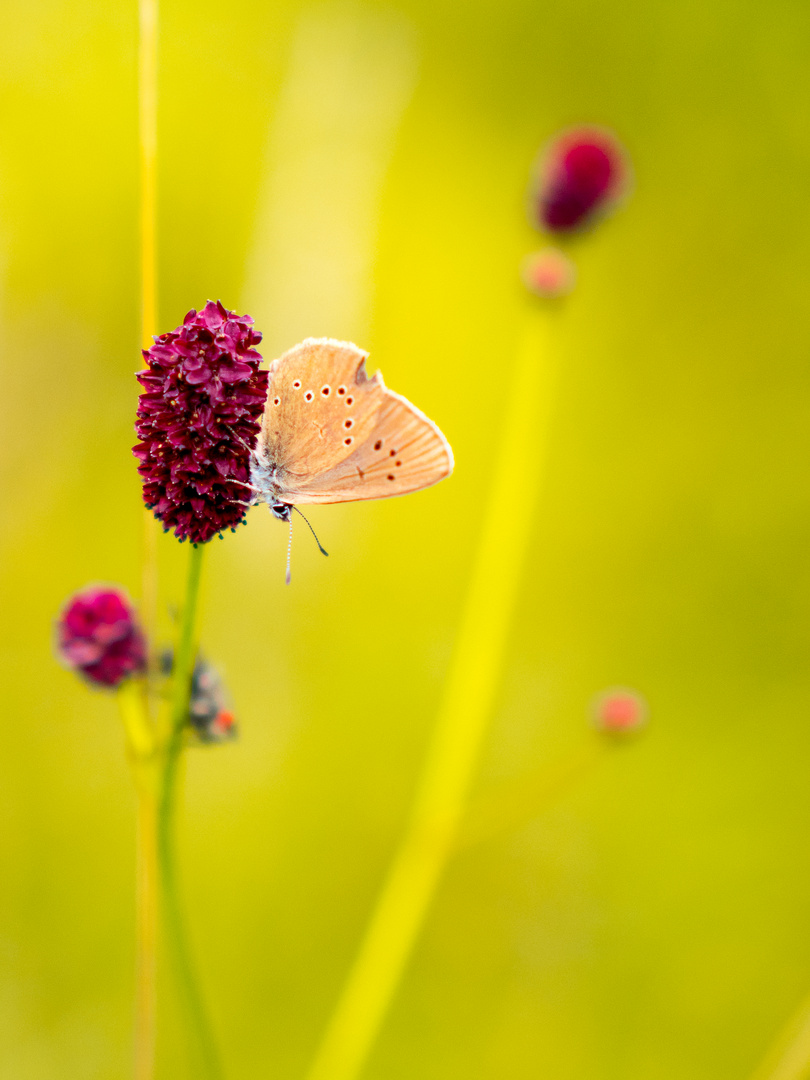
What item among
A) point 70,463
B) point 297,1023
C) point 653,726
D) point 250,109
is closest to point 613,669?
point 653,726

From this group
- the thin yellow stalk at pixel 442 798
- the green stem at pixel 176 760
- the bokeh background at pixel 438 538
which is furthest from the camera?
the bokeh background at pixel 438 538

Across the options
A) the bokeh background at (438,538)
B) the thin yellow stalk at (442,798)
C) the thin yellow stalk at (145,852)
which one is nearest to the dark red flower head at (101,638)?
the thin yellow stalk at (145,852)

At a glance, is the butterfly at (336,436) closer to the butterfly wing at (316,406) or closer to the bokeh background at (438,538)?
the butterfly wing at (316,406)

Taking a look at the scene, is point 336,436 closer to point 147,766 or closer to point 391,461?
point 391,461

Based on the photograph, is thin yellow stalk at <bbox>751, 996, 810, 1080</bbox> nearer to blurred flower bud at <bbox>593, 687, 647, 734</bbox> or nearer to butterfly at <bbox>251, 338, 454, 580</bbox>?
blurred flower bud at <bbox>593, 687, 647, 734</bbox>

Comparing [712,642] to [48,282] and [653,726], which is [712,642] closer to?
[653,726]

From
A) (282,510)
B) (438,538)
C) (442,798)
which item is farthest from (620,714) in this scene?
(438,538)
